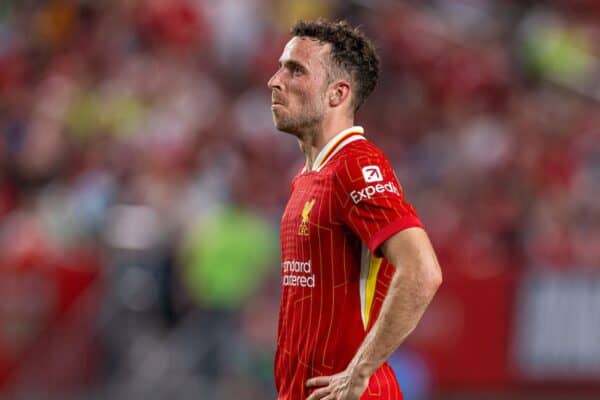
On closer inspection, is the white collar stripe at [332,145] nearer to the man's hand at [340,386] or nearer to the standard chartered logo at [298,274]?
the standard chartered logo at [298,274]

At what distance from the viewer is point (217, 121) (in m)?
13.3

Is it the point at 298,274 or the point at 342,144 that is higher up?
the point at 342,144

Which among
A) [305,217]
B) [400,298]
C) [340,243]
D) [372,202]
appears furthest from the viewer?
[305,217]

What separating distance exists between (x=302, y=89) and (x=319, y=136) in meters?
0.20

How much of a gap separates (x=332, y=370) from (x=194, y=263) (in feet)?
20.7

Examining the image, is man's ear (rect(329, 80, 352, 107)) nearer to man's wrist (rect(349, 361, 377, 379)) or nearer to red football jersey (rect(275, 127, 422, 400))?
red football jersey (rect(275, 127, 422, 400))

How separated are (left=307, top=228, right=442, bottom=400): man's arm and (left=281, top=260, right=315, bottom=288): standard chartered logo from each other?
0.43 m

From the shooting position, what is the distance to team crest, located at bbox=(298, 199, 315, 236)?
523 centimetres

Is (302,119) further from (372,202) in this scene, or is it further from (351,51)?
(372,202)

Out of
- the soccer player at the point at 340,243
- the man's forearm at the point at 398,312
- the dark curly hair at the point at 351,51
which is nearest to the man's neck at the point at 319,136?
the soccer player at the point at 340,243

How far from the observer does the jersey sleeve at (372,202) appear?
16.0 ft

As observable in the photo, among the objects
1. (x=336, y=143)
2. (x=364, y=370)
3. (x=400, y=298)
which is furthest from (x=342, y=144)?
(x=364, y=370)

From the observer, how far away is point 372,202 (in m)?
4.93

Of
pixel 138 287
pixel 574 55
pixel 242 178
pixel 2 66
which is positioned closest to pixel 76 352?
pixel 138 287
